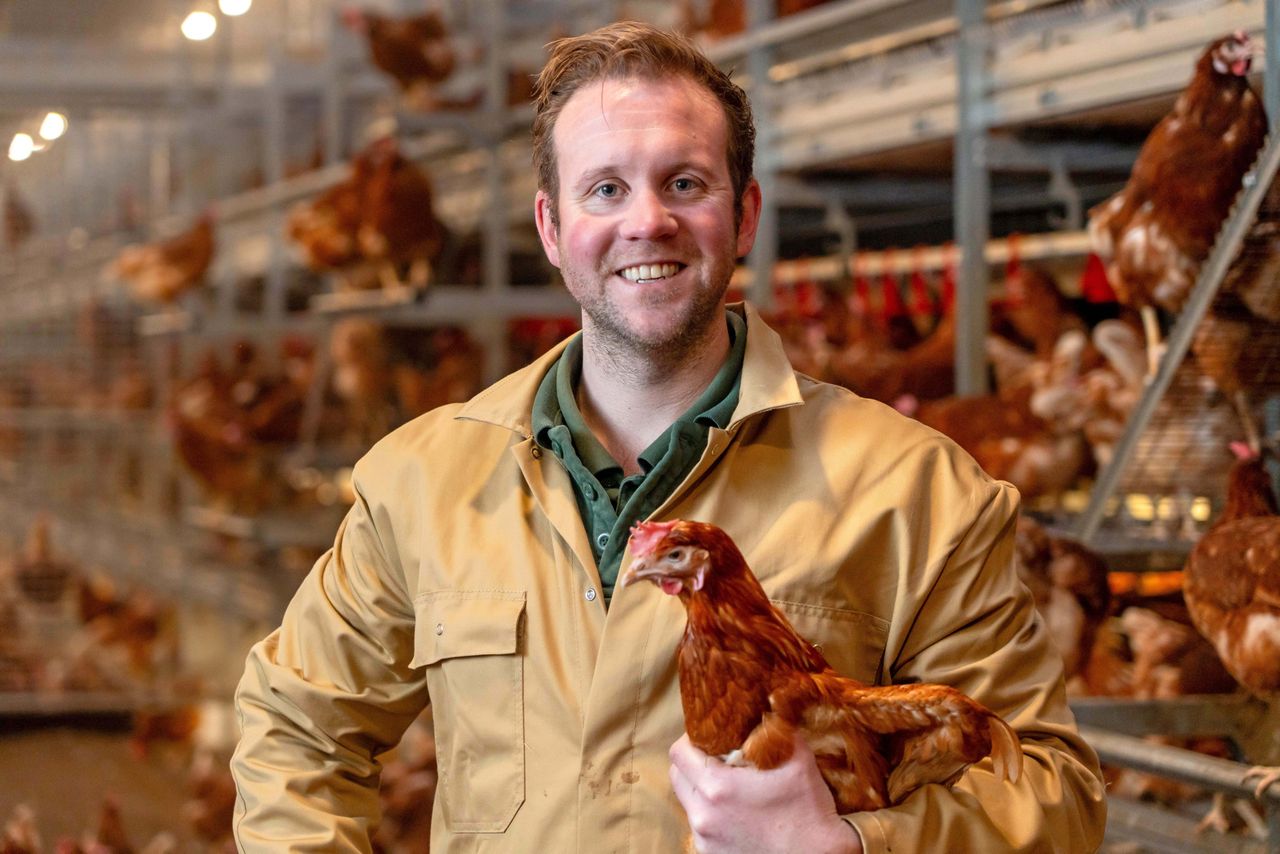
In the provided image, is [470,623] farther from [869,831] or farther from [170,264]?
[170,264]

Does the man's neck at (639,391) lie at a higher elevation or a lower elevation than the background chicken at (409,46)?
lower

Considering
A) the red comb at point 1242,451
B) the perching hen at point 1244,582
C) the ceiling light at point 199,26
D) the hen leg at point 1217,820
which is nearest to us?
the perching hen at point 1244,582

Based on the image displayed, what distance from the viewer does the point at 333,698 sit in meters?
1.52

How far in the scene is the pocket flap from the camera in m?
1.44

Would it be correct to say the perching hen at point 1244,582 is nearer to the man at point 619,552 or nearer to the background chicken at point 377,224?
the man at point 619,552

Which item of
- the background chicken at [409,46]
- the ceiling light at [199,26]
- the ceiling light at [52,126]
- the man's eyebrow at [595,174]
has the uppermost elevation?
the ceiling light at [199,26]

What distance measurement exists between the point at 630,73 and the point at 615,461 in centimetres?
40

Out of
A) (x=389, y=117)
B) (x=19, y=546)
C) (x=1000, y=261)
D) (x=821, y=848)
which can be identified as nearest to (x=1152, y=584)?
(x=1000, y=261)

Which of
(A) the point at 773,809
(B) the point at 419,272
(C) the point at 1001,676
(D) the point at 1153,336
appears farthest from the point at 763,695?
(B) the point at 419,272

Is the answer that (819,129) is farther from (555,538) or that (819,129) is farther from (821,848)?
(821,848)

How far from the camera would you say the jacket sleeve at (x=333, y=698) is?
4.89ft

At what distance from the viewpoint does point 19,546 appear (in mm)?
5383

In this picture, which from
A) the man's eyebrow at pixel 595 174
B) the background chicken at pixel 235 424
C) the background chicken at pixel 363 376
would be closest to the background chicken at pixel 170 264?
the background chicken at pixel 235 424

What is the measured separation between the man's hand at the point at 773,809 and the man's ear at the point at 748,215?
597 mm
